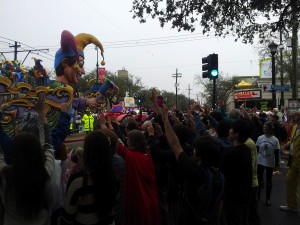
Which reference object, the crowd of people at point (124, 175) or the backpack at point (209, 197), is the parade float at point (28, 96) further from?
the backpack at point (209, 197)

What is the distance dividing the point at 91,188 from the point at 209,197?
3.66ft

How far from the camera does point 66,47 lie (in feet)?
28.7

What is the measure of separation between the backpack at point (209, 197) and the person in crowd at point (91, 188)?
852 mm

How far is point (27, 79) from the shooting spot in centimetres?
963

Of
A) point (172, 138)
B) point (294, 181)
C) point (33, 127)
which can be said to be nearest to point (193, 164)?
point (172, 138)

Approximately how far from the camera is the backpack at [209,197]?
333 cm

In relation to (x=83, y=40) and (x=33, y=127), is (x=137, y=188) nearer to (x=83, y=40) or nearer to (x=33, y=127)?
(x=33, y=127)

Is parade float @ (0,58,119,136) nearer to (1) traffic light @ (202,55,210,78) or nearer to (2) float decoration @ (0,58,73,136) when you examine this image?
(2) float decoration @ (0,58,73,136)

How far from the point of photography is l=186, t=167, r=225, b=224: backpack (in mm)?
3329

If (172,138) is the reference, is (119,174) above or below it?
below

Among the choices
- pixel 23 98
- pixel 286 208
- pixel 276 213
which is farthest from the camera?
pixel 23 98

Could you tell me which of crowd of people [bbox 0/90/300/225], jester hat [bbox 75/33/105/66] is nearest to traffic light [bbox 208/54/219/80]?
jester hat [bbox 75/33/105/66]

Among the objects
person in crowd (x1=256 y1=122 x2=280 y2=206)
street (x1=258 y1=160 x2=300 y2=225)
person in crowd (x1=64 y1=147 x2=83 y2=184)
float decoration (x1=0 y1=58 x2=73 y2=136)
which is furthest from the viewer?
float decoration (x1=0 y1=58 x2=73 y2=136)

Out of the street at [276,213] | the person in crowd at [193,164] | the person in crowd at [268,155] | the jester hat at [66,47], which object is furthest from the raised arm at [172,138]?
the jester hat at [66,47]
